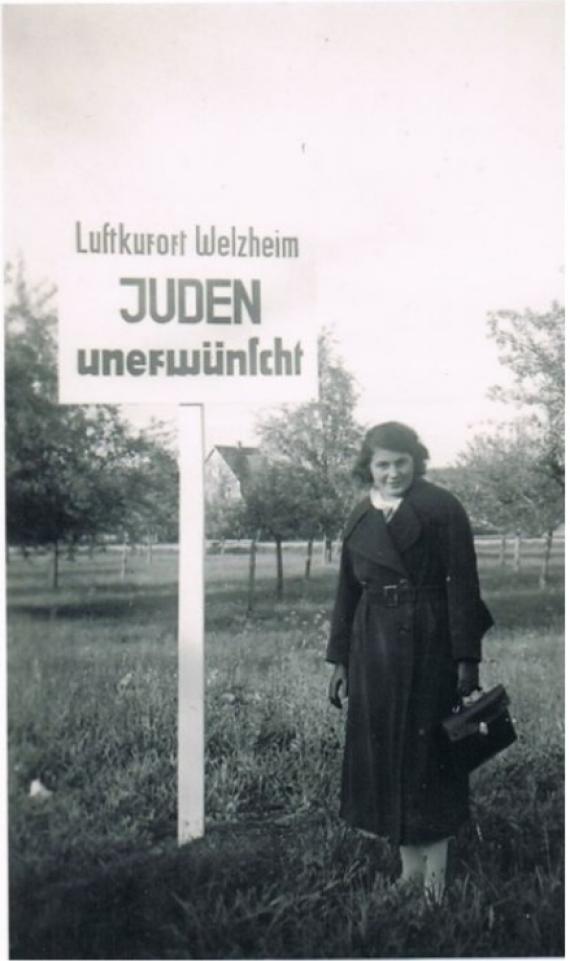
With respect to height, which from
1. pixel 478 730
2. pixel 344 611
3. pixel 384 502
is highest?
pixel 384 502

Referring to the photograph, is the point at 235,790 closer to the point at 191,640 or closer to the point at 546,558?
the point at 191,640

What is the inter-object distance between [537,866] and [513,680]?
1.96 ft

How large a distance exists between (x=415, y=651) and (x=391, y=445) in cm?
65

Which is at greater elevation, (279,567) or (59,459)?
(59,459)

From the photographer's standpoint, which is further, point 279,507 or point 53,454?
point 279,507

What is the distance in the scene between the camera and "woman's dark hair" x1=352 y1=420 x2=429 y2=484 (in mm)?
2771

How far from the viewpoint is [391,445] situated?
276cm

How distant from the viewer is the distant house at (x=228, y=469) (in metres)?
2.96

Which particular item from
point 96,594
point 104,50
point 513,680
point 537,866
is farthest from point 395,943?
point 104,50

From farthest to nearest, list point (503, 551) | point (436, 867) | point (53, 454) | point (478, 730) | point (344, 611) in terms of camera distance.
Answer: point (503, 551), point (53, 454), point (344, 611), point (436, 867), point (478, 730)

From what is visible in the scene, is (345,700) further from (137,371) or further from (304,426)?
(137,371)

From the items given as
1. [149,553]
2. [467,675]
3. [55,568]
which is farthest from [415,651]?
[55,568]

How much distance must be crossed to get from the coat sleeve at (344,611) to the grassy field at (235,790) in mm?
211

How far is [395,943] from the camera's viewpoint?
8.63 feet
